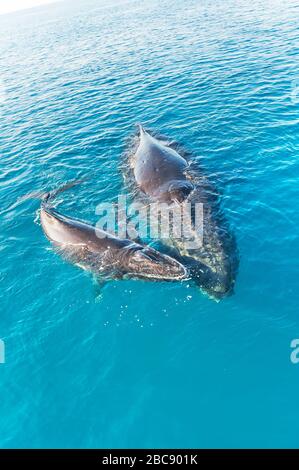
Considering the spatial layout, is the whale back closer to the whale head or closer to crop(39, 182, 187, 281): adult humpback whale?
crop(39, 182, 187, 281): adult humpback whale

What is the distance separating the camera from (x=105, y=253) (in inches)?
664

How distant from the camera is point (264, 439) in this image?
1094 cm

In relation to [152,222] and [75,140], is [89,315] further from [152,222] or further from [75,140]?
[75,140]

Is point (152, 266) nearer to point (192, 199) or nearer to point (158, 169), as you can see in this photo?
point (192, 199)

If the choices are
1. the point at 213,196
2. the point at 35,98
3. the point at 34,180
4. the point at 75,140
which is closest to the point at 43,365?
the point at 213,196

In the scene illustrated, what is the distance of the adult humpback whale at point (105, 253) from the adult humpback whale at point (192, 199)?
2.92 ft

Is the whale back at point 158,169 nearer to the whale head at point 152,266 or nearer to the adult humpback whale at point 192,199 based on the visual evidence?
the adult humpback whale at point 192,199

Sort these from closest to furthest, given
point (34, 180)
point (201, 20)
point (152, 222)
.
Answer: point (152, 222), point (34, 180), point (201, 20)

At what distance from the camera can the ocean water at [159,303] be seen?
1188 cm

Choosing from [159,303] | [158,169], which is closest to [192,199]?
[158,169]

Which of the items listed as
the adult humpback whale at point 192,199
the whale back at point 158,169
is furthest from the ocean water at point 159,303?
the whale back at point 158,169

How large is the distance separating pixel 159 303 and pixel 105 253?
3.45 metres

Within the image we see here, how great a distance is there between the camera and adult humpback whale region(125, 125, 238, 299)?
15.0 m
